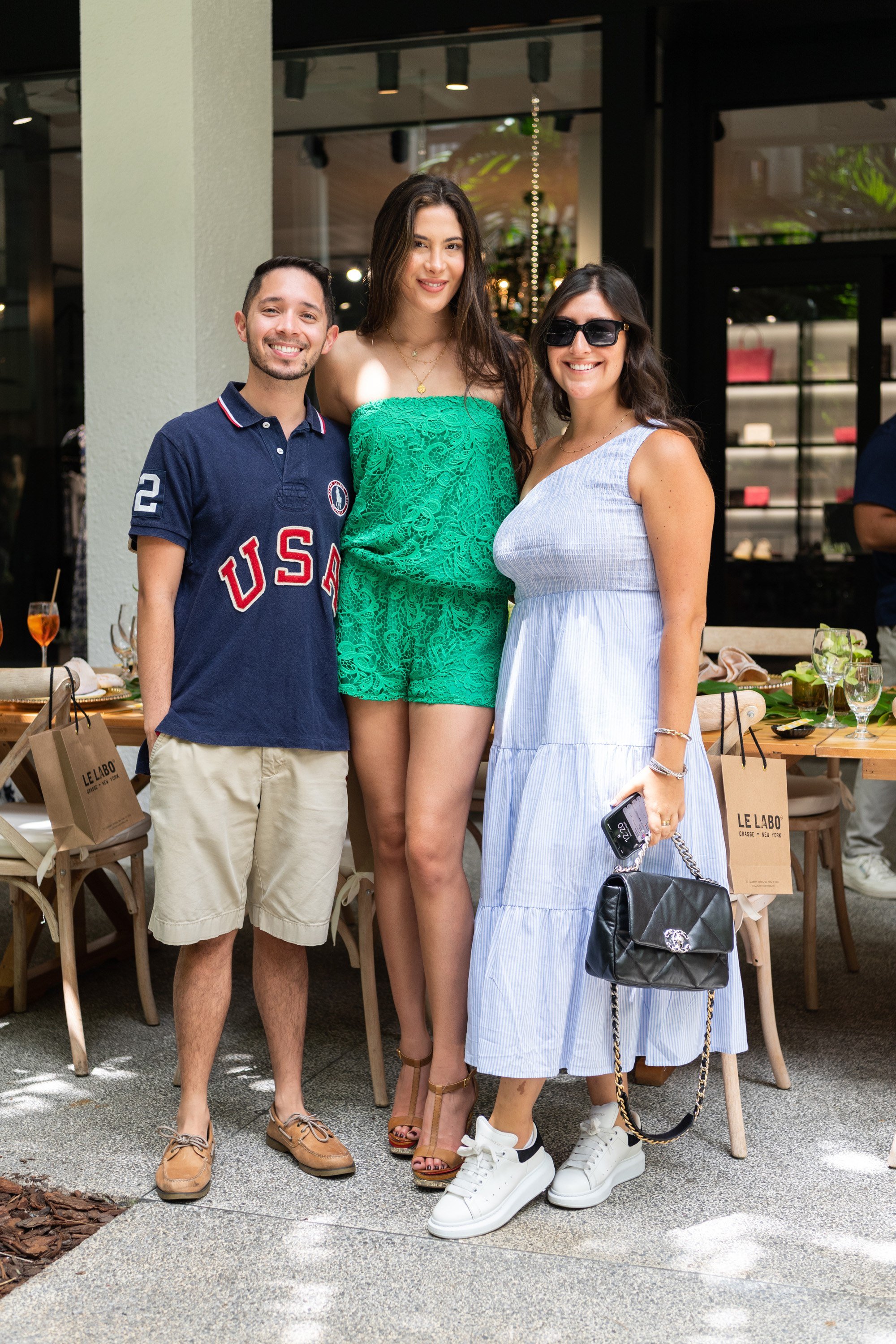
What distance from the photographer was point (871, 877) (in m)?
4.69

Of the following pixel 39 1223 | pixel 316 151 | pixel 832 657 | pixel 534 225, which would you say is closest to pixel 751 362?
pixel 534 225

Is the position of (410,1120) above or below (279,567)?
below

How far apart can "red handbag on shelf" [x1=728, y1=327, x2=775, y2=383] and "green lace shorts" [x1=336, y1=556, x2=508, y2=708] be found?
5567mm

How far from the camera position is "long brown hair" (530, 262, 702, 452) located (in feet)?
7.70

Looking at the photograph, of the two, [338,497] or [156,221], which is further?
[156,221]

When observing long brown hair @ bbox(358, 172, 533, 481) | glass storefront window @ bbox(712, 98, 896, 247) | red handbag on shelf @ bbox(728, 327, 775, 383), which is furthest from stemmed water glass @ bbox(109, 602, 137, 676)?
glass storefront window @ bbox(712, 98, 896, 247)

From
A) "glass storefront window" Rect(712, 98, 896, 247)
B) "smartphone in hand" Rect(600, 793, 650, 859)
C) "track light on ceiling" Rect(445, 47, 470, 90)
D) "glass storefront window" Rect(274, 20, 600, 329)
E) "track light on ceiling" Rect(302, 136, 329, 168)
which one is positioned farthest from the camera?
"track light on ceiling" Rect(302, 136, 329, 168)

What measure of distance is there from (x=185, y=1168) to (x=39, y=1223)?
0.27 m

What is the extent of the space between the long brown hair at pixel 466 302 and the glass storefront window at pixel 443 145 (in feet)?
15.7

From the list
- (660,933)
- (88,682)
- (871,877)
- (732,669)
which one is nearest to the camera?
(660,933)

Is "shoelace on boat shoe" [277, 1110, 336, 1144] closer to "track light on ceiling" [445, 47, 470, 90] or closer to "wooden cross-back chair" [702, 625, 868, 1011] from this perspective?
"wooden cross-back chair" [702, 625, 868, 1011]

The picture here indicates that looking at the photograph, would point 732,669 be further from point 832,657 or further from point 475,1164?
point 475,1164

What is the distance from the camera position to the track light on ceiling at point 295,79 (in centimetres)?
714

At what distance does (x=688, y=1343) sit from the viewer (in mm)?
1996
